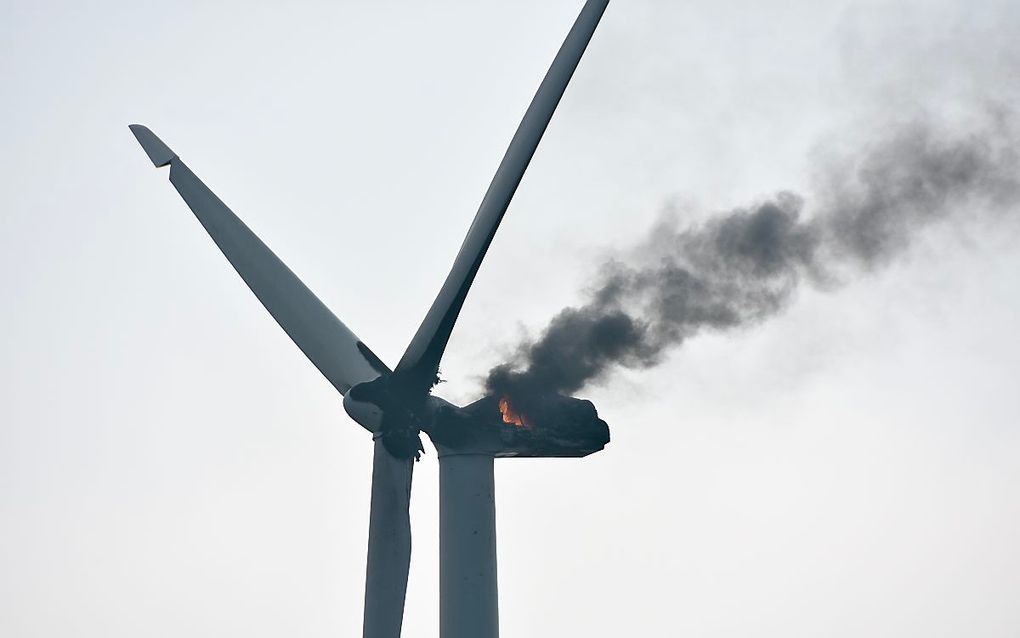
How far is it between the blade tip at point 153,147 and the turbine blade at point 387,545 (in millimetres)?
14504

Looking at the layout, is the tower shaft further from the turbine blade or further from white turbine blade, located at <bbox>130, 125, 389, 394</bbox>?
white turbine blade, located at <bbox>130, 125, 389, 394</bbox>

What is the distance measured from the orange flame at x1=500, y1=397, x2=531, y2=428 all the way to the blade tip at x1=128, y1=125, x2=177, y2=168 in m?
15.0

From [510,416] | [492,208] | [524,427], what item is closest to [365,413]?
[510,416]

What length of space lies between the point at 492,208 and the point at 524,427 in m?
7.04

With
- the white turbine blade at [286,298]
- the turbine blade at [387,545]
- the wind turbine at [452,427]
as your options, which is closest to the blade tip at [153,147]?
the white turbine blade at [286,298]

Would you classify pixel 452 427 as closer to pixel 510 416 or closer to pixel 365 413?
pixel 510 416

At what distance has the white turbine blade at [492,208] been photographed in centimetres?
3522

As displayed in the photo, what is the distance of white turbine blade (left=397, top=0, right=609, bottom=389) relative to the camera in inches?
1387

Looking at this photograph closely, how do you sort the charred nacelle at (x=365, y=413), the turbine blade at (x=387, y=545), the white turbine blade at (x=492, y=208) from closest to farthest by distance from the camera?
the white turbine blade at (x=492, y=208)
the turbine blade at (x=387, y=545)
the charred nacelle at (x=365, y=413)

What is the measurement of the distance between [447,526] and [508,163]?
10355 mm

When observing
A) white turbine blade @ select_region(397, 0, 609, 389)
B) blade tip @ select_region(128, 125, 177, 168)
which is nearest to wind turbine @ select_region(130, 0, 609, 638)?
white turbine blade @ select_region(397, 0, 609, 389)

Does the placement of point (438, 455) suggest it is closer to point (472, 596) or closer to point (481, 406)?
point (481, 406)

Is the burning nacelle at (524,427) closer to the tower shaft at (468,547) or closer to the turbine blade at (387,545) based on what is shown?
the tower shaft at (468,547)

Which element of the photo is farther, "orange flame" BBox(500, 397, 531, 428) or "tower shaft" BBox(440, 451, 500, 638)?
"orange flame" BBox(500, 397, 531, 428)
